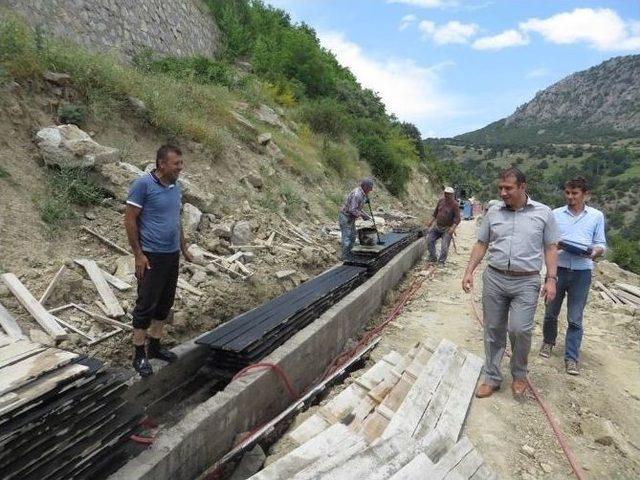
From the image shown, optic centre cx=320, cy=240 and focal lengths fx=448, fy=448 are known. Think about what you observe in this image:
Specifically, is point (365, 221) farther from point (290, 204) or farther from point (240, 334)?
point (240, 334)

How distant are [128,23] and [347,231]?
10.8 m

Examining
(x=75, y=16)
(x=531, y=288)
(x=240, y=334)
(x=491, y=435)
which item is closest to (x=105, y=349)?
(x=240, y=334)

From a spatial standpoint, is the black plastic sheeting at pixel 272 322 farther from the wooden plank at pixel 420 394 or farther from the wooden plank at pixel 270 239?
the wooden plank at pixel 420 394

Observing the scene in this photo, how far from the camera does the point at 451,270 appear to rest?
1072cm

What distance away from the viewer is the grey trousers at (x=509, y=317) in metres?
4.09

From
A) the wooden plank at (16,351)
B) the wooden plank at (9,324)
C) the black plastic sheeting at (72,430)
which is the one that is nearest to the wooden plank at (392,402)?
the black plastic sheeting at (72,430)

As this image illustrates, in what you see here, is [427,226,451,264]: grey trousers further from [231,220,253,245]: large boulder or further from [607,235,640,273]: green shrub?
[607,235,640,273]: green shrub

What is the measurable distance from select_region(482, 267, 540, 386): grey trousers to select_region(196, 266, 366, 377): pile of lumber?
2.19 meters

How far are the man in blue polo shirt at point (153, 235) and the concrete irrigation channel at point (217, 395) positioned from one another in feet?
1.90

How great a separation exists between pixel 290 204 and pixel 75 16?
294 inches

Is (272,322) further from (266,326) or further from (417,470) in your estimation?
(417,470)

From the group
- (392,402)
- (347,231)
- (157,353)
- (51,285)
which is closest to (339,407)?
(392,402)

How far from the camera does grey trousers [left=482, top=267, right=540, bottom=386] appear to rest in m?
4.09

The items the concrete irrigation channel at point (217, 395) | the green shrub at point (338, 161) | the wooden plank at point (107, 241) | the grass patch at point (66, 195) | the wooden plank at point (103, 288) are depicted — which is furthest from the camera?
the green shrub at point (338, 161)
